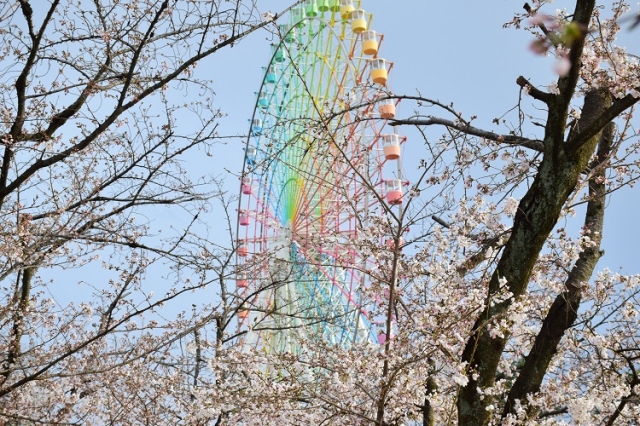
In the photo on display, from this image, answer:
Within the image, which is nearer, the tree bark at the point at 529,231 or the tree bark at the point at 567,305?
the tree bark at the point at 529,231

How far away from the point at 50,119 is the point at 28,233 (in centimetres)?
65

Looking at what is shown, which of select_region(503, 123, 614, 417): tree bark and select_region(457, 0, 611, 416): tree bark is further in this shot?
select_region(503, 123, 614, 417): tree bark

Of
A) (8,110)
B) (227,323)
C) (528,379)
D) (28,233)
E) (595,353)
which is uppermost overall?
(227,323)

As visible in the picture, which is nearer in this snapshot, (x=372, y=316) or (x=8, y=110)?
(x=8, y=110)

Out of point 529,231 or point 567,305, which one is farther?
point 567,305

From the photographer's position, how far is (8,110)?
4.38 m

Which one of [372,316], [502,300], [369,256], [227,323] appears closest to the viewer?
[502,300]

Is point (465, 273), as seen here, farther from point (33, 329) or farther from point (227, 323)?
point (33, 329)

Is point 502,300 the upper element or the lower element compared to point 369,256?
lower

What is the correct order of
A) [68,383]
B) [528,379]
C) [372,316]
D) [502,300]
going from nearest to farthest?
[502,300] → [528,379] → [372,316] → [68,383]

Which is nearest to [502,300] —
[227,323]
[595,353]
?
[595,353]

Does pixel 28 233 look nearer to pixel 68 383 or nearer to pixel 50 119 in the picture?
pixel 50 119

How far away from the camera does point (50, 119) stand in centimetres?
418

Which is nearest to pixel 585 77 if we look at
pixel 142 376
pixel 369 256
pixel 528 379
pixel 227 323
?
pixel 528 379
